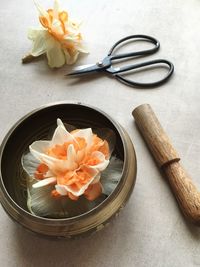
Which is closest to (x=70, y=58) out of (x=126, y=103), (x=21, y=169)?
(x=126, y=103)

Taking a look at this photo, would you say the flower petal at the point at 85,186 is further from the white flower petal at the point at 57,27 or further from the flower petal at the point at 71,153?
the white flower petal at the point at 57,27

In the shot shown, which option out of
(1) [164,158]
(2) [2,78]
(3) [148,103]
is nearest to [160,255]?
(1) [164,158]

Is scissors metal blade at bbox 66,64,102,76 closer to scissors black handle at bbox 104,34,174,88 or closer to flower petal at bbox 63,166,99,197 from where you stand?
scissors black handle at bbox 104,34,174,88

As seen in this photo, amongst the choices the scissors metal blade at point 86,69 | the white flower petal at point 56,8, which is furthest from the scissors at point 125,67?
the white flower petal at point 56,8

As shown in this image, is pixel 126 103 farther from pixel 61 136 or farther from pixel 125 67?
pixel 61 136

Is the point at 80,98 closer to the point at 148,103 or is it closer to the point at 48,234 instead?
the point at 148,103

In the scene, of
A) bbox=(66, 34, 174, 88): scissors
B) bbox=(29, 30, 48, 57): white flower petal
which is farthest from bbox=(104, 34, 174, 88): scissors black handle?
bbox=(29, 30, 48, 57): white flower petal
